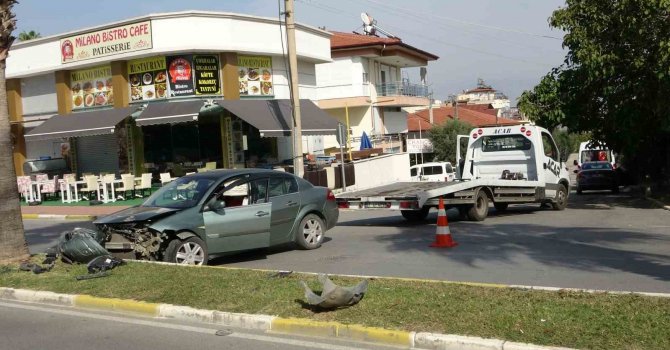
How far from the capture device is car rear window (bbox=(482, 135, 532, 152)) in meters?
17.9

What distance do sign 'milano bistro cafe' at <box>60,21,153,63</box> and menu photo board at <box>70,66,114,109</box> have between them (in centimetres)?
76

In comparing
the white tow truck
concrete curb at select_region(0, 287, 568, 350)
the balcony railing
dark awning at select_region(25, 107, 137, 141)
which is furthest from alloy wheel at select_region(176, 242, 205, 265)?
the balcony railing

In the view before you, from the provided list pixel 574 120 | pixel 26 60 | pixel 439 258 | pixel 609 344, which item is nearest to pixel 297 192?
pixel 439 258

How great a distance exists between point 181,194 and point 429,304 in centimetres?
536

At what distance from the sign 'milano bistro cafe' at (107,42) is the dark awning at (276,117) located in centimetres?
390

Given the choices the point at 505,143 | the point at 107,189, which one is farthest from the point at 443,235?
the point at 107,189

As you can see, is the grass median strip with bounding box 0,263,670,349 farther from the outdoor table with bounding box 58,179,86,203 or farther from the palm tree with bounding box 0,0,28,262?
the outdoor table with bounding box 58,179,86,203

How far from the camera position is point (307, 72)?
29.4 meters

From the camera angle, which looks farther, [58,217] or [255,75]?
[255,75]

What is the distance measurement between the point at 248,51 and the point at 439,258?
54.7 ft

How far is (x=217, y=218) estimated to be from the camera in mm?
10328

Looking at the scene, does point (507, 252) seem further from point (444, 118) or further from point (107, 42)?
point (444, 118)

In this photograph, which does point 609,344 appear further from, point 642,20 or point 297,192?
point 642,20

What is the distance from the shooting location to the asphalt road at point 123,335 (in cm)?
622
